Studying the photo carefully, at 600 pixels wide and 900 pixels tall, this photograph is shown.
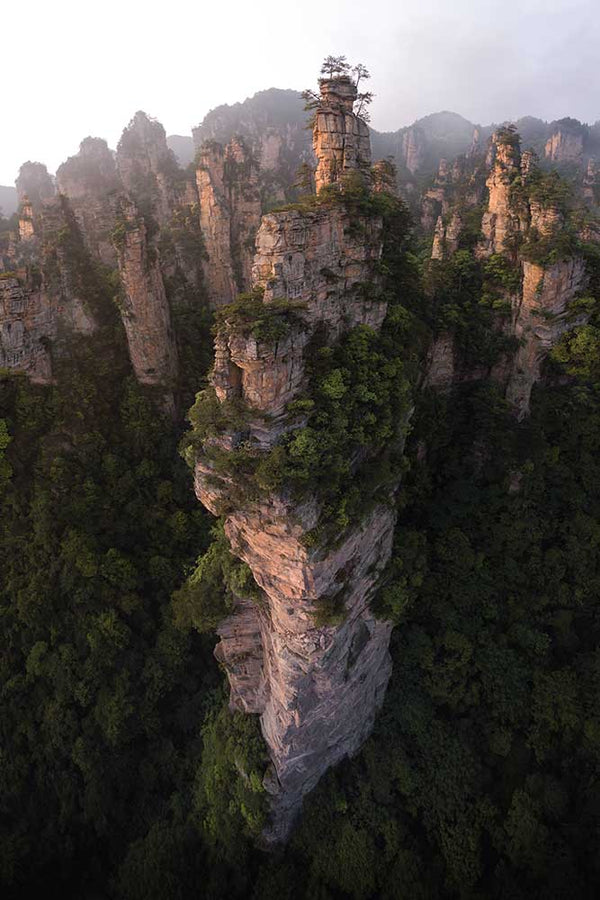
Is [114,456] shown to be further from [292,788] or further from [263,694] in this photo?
[292,788]

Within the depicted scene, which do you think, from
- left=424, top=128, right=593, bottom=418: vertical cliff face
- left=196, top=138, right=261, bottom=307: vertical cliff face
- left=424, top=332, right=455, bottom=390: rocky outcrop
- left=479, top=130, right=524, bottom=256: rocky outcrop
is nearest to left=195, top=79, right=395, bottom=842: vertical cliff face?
left=424, top=332, right=455, bottom=390: rocky outcrop

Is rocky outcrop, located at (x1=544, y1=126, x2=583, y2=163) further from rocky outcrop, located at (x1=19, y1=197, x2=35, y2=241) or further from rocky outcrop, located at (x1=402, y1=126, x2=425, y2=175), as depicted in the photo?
rocky outcrop, located at (x1=19, y1=197, x2=35, y2=241)

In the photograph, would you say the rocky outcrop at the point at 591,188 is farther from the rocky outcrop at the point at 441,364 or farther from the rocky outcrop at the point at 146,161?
the rocky outcrop at the point at 441,364

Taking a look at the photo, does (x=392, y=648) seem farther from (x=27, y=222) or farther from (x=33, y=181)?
(x=33, y=181)

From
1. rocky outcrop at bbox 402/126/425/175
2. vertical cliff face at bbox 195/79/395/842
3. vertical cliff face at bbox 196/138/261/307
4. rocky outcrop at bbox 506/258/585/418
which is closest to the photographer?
vertical cliff face at bbox 195/79/395/842

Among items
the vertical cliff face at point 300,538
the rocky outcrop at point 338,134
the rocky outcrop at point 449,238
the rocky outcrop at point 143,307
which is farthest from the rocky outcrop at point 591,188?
the vertical cliff face at point 300,538

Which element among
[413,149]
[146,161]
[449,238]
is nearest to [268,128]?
[413,149]

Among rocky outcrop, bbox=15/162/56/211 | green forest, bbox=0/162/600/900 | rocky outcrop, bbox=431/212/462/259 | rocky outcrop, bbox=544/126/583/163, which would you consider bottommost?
green forest, bbox=0/162/600/900
